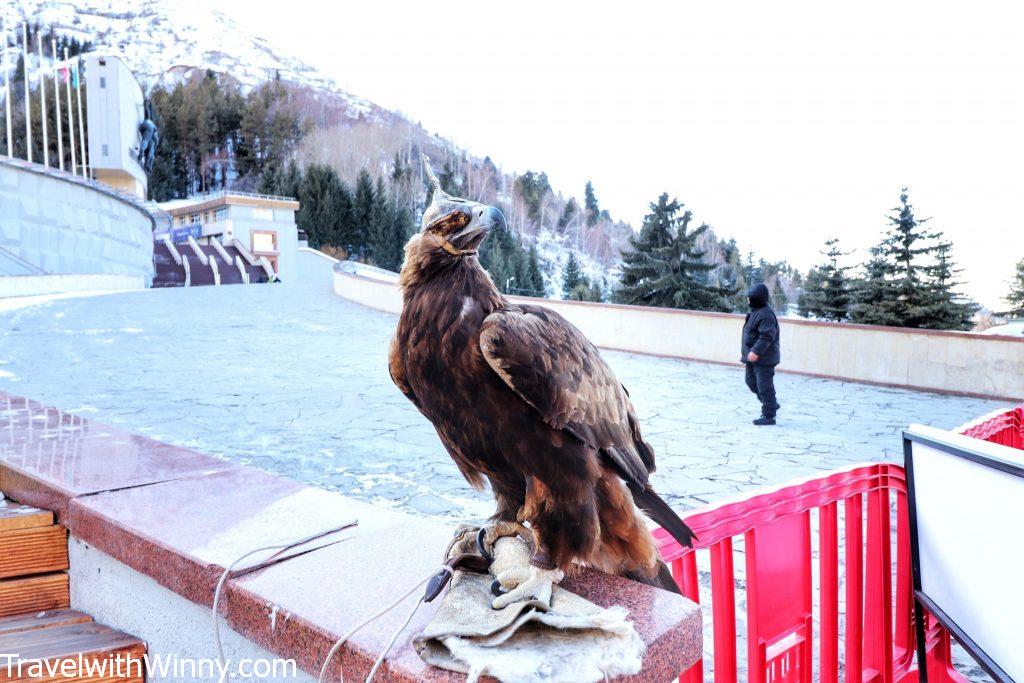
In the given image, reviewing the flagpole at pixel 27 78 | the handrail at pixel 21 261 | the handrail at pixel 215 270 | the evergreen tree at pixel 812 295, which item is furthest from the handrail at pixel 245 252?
the evergreen tree at pixel 812 295

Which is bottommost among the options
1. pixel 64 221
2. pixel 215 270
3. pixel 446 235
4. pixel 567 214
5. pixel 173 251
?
pixel 446 235

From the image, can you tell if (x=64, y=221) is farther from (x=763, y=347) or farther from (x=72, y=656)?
(x=72, y=656)

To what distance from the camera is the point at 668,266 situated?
27375 mm

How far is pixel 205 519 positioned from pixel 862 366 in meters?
11.3

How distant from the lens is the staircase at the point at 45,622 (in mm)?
1778

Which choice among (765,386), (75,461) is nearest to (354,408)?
(765,386)

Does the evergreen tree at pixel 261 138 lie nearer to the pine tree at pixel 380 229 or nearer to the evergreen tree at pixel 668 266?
the pine tree at pixel 380 229

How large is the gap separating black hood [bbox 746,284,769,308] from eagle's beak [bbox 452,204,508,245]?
6.73 metres

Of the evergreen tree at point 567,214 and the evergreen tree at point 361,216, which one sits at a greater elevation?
the evergreen tree at point 361,216

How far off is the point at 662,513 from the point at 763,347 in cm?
657

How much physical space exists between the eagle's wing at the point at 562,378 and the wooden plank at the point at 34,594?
169cm

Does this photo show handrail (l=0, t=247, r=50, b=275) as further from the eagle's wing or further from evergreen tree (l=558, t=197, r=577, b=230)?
the eagle's wing

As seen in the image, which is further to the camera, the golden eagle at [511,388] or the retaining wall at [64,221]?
the retaining wall at [64,221]

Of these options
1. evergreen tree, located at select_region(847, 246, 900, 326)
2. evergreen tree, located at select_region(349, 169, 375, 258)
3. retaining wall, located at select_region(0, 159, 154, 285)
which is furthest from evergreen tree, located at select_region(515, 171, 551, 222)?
evergreen tree, located at select_region(349, 169, 375, 258)
